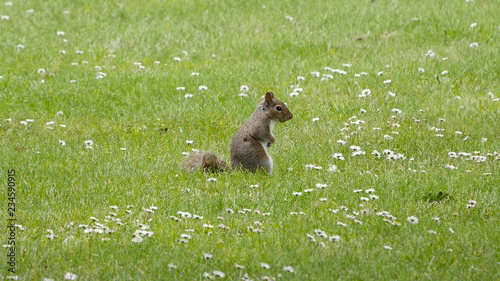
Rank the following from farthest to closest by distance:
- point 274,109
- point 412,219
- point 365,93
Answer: point 365,93
point 274,109
point 412,219

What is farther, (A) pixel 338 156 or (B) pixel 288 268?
(A) pixel 338 156

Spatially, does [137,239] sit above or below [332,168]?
below

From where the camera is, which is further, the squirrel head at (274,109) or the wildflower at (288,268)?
the squirrel head at (274,109)

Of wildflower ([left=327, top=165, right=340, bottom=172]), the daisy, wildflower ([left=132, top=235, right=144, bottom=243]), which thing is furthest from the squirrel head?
the daisy

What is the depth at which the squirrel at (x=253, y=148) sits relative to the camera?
21.3ft

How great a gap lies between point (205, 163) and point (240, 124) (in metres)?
1.75

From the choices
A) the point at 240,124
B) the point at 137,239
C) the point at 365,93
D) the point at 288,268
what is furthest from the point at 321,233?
the point at 365,93

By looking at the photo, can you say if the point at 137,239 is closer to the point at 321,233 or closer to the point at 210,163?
the point at 321,233

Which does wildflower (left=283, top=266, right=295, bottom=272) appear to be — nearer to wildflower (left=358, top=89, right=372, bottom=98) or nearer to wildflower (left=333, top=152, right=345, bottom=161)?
wildflower (left=333, top=152, right=345, bottom=161)

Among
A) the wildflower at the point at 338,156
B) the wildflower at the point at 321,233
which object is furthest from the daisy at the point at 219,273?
the wildflower at the point at 338,156

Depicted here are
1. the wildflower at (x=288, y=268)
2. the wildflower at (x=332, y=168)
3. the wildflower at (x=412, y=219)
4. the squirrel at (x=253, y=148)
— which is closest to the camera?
the wildflower at (x=288, y=268)

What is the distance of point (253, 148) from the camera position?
647 centimetres

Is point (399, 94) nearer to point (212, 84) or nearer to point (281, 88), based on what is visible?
point (281, 88)

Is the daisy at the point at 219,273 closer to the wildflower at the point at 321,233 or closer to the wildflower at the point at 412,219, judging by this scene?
the wildflower at the point at 321,233
